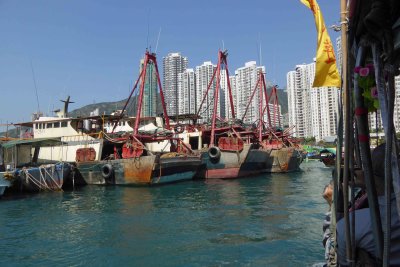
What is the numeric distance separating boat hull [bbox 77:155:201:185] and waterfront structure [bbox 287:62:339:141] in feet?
139

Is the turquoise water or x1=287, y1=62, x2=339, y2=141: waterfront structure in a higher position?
x1=287, y1=62, x2=339, y2=141: waterfront structure

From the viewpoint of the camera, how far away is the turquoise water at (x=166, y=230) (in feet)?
22.3

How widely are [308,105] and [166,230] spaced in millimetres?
62588

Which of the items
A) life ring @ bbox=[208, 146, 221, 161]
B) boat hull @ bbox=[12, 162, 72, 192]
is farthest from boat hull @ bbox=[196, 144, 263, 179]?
boat hull @ bbox=[12, 162, 72, 192]

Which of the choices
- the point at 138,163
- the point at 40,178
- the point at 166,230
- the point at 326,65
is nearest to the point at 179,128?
the point at 138,163

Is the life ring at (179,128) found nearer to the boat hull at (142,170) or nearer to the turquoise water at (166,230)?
the boat hull at (142,170)

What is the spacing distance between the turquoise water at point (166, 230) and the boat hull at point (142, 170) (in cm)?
391

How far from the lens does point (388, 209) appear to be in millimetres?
2422

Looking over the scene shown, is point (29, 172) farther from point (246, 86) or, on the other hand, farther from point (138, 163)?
point (246, 86)

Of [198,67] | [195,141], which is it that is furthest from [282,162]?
[198,67]

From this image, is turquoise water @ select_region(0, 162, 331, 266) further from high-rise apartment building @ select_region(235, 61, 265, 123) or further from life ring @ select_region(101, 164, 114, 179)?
high-rise apartment building @ select_region(235, 61, 265, 123)

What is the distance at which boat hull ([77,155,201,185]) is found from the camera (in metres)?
19.3

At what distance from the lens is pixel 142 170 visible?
19.3 m

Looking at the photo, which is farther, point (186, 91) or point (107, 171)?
point (186, 91)
